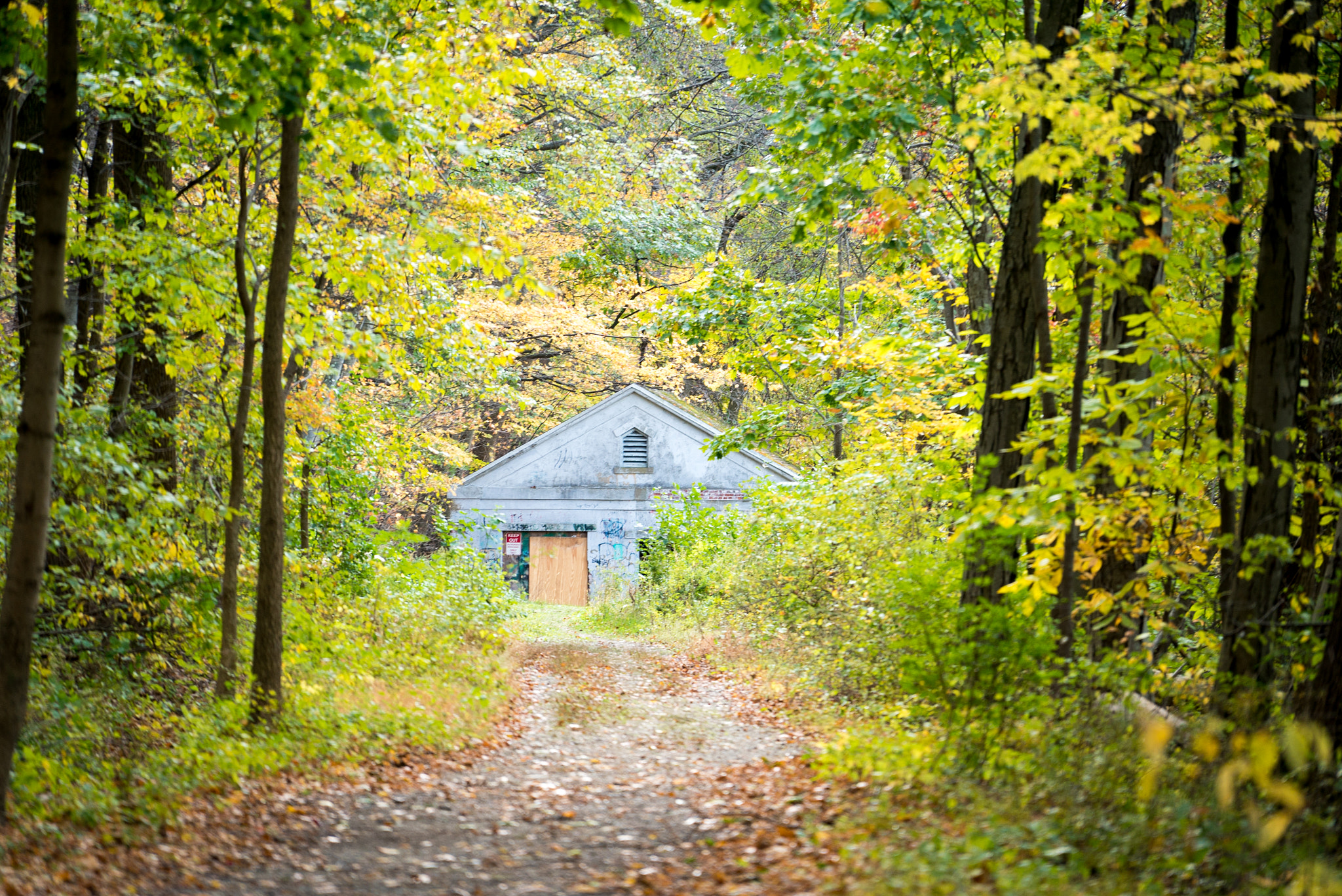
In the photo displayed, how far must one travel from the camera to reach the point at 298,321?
30.1ft

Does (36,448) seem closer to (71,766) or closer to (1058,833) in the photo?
(71,766)

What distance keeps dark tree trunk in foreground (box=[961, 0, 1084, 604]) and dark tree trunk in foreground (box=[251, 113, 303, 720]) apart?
5.22 metres

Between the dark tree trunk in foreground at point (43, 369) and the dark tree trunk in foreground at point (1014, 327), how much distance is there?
5935 millimetres

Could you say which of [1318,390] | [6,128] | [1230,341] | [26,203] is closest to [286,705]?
[6,128]

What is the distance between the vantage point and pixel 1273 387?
18.9 ft

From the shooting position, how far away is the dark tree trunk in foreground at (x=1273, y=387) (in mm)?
5719

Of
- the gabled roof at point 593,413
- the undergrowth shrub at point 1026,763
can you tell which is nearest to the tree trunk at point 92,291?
the undergrowth shrub at point 1026,763

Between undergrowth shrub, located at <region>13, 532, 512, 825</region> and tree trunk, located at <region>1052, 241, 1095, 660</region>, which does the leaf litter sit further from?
tree trunk, located at <region>1052, 241, 1095, 660</region>

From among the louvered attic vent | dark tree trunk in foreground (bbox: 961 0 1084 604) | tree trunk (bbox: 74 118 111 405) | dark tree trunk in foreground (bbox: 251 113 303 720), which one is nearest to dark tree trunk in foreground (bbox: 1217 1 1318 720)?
dark tree trunk in foreground (bbox: 961 0 1084 604)

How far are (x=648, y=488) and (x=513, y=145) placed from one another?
35.1ft

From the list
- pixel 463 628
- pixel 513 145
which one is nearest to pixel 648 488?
pixel 513 145

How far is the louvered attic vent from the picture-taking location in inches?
1076

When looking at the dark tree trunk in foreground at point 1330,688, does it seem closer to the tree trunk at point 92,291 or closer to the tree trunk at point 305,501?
the tree trunk at point 92,291

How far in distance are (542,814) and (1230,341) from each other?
5.20 metres
